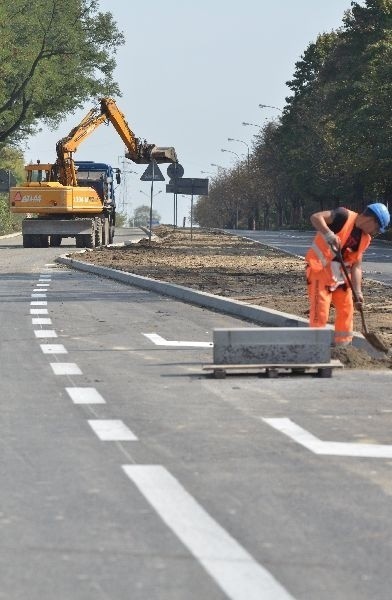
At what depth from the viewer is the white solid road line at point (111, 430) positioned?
32.2 ft

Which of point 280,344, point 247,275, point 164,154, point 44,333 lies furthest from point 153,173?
point 280,344

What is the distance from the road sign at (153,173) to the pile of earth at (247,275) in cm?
202

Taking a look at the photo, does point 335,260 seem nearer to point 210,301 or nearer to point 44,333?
point 44,333

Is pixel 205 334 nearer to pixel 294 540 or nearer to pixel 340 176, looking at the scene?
pixel 294 540

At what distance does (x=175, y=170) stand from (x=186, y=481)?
4829 centimetres

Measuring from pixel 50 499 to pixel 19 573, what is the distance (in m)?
1.59

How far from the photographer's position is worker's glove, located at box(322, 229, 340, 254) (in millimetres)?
14938

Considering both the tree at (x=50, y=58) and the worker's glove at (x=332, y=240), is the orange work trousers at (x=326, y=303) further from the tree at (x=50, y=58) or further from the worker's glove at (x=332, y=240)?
the tree at (x=50, y=58)

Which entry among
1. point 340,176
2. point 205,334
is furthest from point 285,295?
point 340,176

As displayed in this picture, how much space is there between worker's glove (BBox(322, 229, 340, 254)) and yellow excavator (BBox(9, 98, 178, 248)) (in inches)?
1588

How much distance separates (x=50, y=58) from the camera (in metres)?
88.6

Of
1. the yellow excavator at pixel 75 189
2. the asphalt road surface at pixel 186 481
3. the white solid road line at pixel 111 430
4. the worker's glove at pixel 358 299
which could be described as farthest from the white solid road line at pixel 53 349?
the yellow excavator at pixel 75 189

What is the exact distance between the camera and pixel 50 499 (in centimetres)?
772

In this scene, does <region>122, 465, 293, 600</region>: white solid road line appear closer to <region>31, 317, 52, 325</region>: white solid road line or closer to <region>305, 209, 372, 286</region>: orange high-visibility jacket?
<region>305, 209, 372, 286</region>: orange high-visibility jacket
